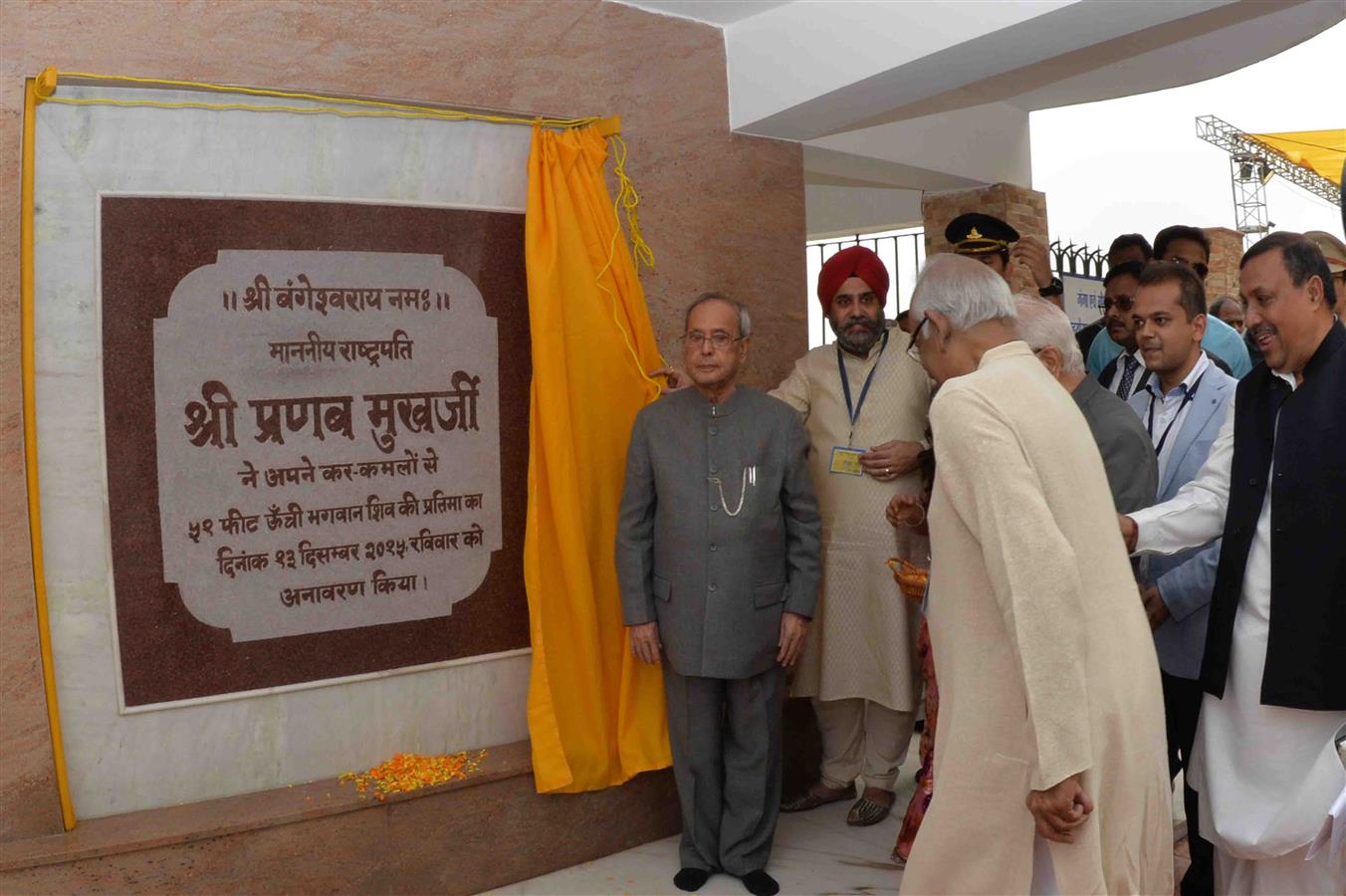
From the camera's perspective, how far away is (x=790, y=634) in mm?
3059

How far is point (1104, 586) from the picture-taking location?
5.83 feet

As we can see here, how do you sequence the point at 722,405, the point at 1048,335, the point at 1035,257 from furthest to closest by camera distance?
the point at 1035,257, the point at 722,405, the point at 1048,335

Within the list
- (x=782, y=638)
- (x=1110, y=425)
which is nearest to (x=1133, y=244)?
(x=1110, y=425)

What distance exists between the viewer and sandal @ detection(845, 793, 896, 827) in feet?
11.6

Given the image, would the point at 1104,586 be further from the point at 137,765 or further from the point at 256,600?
the point at 137,765

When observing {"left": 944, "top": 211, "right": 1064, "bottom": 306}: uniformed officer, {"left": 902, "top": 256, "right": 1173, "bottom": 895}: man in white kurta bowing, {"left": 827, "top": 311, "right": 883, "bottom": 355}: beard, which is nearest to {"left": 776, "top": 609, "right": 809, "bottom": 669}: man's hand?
{"left": 827, "top": 311, "right": 883, "bottom": 355}: beard

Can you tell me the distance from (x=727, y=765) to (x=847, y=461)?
0.99 metres

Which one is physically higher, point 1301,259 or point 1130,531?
point 1301,259

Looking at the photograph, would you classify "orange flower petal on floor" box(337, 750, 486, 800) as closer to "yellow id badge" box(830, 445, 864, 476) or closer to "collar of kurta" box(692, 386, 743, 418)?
"collar of kurta" box(692, 386, 743, 418)

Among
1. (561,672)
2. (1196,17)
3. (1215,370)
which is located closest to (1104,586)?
(1215,370)

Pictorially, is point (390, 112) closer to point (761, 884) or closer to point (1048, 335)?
point (1048, 335)

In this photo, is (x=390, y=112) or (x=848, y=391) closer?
(x=390, y=112)

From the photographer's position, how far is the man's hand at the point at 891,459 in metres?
3.35

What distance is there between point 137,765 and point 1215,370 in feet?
9.60
